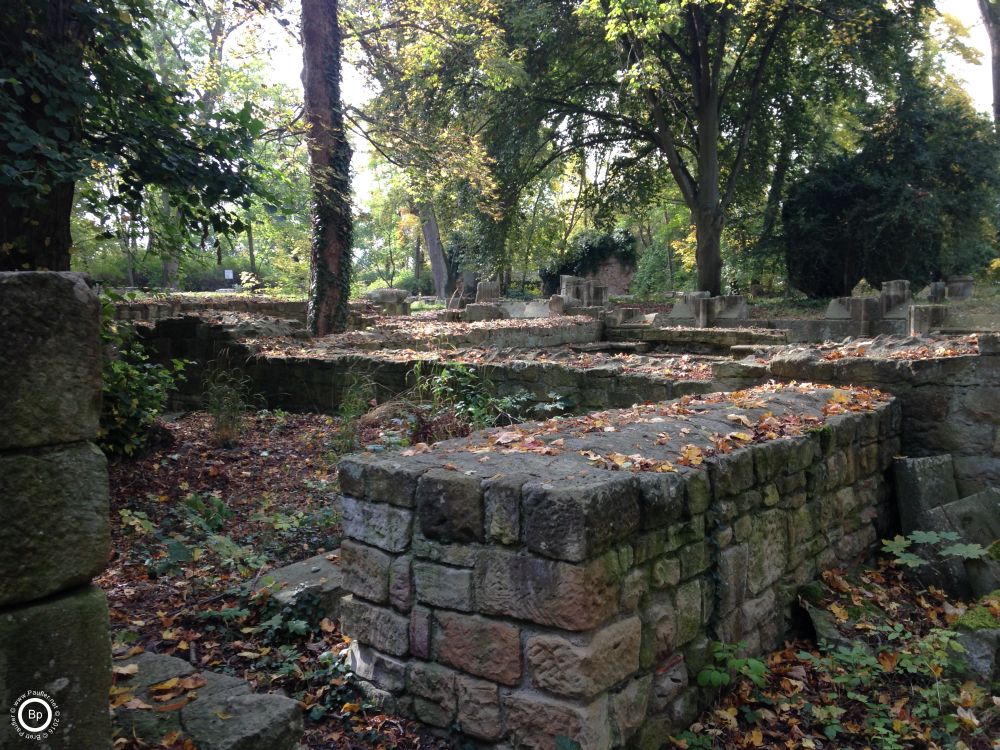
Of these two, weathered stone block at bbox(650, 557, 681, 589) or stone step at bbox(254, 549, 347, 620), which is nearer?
weathered stone block at bbox(650, 557, 681, 589)

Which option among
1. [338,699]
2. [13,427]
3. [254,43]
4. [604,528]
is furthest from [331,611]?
[254,43]

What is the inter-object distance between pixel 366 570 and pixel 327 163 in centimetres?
1002

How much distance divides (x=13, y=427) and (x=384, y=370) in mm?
6612

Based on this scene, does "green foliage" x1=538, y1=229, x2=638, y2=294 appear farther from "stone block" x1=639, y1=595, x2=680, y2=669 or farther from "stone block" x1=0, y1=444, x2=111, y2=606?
"stone block" x1=0, y1=444, x2=111, y2=606

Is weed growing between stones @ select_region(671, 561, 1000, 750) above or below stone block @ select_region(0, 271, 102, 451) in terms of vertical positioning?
below

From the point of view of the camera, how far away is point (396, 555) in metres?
3.00

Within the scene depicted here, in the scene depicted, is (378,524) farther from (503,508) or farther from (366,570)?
(503,508)

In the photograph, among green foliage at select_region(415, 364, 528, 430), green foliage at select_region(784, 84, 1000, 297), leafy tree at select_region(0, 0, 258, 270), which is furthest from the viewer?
green foliage at select_region(784, 84, 1000, 297)

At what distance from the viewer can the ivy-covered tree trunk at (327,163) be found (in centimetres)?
1160

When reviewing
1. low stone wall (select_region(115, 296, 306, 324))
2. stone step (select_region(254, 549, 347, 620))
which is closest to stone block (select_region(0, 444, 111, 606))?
stone step (select_region(254, 549, 347, 620))

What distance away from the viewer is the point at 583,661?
8.14 ft

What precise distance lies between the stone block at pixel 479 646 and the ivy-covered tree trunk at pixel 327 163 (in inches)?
370

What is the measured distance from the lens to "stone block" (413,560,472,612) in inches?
108

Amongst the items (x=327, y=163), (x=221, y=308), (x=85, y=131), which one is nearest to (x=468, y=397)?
(x=85, y=131)
